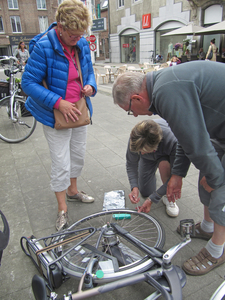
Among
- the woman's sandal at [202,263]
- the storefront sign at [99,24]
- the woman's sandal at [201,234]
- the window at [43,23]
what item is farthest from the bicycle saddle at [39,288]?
the window at [43,23]

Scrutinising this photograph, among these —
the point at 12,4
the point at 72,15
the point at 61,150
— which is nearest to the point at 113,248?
the point at 61,150

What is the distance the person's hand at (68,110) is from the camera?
2.19 metres

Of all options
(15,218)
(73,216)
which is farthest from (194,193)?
(15,218)

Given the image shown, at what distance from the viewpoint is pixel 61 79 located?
2.19m

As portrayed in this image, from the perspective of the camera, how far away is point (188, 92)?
1368 mm

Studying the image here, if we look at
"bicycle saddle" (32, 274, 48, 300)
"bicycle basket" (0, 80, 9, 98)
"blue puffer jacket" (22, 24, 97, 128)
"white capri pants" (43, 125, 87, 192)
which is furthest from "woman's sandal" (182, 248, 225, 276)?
"bicycle basket" (0, 80, 9, 98)

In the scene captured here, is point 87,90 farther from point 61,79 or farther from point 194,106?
point 194,106

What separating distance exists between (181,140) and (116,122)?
4485 mm

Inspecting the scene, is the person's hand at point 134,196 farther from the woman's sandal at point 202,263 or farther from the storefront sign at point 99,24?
the storefront sign at point 99,24

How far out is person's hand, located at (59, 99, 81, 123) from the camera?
2189 millimetres

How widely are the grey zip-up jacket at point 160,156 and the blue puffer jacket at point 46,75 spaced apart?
2.96 ft

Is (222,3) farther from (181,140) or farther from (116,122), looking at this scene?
(181,140)

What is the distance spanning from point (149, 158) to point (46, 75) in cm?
131

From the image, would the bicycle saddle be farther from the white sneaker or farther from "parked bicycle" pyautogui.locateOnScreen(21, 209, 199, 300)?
the white sneaker
